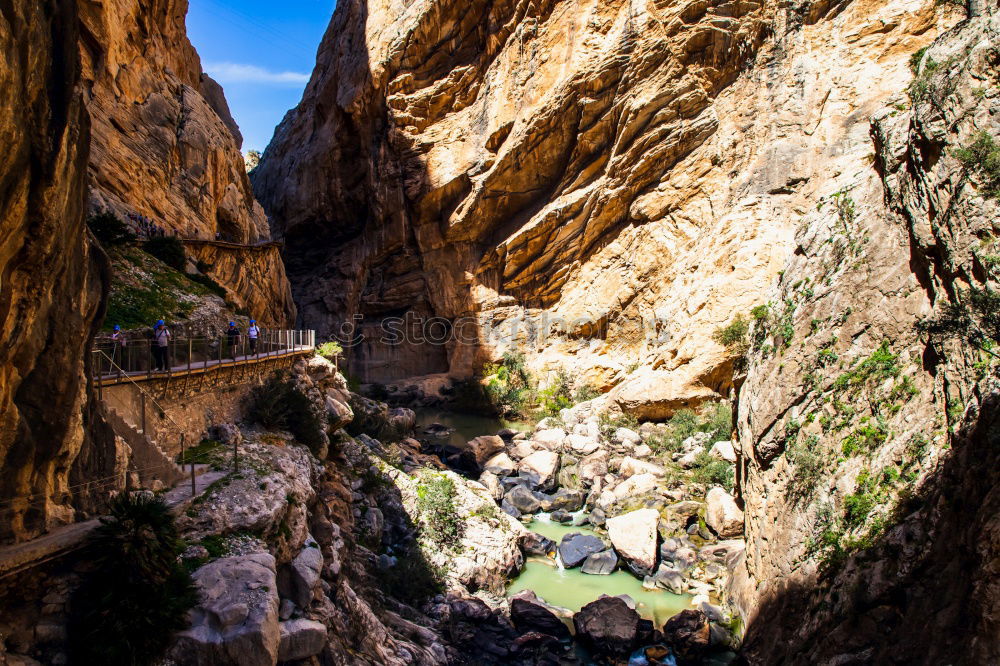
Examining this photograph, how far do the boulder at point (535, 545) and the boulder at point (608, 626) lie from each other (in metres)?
3.02

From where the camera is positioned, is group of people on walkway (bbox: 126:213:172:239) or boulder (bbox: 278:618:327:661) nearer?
boulder (bbox: 278:618:327:661)

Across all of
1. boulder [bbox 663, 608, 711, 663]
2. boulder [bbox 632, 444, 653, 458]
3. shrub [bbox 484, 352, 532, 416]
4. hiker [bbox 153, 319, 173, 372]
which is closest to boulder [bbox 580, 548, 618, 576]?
boulder [bbox 663, 608, 711, 663]

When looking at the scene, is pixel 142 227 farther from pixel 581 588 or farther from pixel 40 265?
pixel 581 588

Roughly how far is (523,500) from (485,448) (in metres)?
4.83

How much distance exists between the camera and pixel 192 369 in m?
9.63

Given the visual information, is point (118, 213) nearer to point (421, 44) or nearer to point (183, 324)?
point (183, 324)

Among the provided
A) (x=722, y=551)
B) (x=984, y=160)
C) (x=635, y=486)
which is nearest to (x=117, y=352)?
(x=984, y=160)

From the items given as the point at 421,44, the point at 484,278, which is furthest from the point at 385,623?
the point at 421,44

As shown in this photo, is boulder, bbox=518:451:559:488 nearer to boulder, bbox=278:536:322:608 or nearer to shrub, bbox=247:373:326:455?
shrub, bbox=247:373:326:455

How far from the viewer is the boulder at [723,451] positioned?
16.5 metres

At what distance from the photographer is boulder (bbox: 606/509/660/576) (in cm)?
1269

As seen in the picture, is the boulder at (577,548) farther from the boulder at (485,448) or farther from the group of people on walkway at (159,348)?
the group of people on walkway at (159,348)

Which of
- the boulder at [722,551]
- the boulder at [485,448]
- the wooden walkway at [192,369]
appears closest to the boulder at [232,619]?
the wooden walkway at [192,369]

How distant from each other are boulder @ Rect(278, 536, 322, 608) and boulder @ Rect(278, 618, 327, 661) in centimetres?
79
